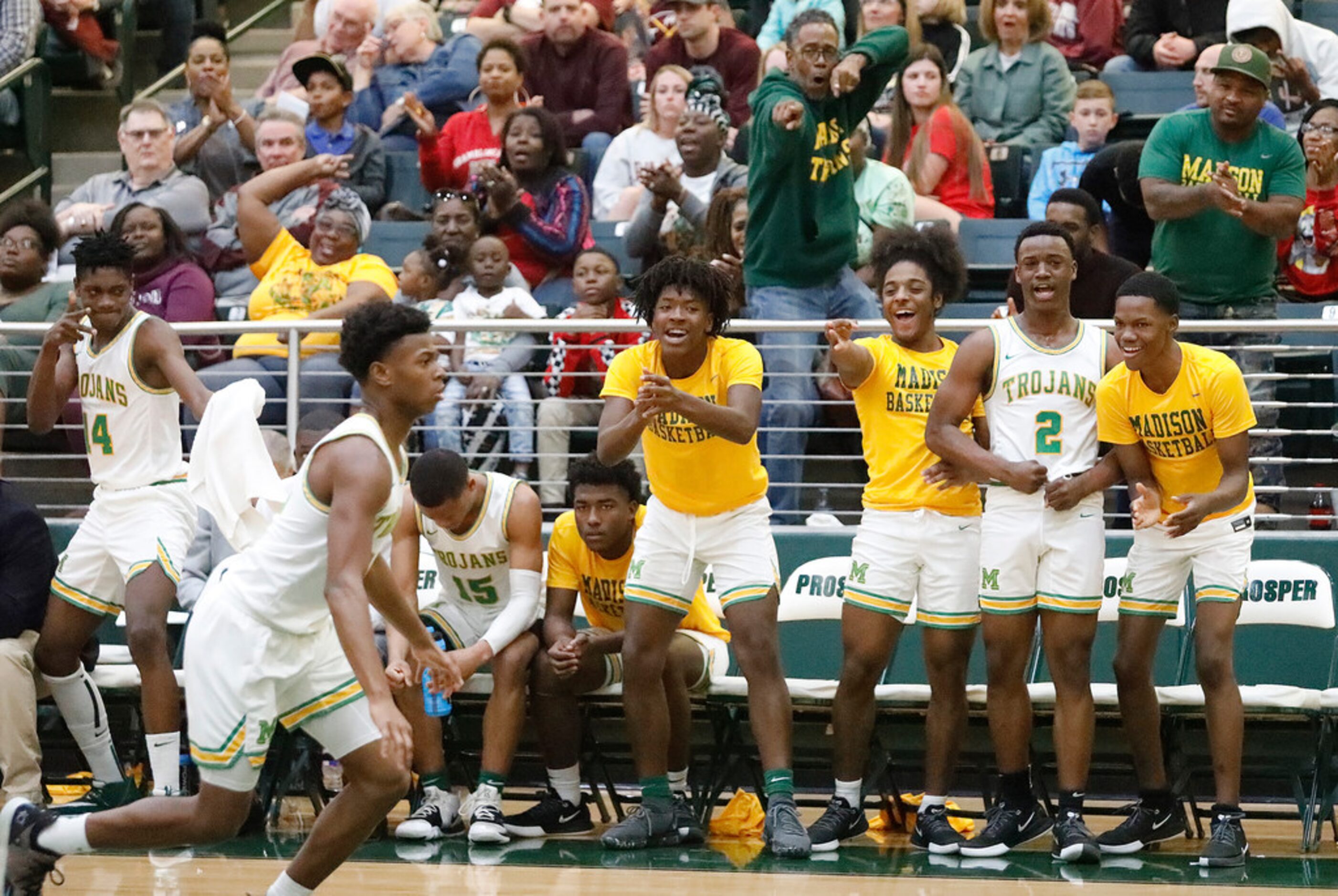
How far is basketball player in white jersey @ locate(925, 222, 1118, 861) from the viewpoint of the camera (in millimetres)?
6855

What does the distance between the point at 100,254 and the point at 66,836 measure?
305cm

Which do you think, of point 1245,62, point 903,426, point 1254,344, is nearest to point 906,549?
point 903,426

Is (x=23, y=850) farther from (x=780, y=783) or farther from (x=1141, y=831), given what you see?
(x=1141, y=831)

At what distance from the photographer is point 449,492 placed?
7477mm

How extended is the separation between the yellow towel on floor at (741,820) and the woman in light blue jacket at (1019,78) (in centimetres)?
469

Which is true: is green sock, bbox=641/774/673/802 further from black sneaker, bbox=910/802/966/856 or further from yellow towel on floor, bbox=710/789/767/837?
black sneaker, bbox=910/802/966/856

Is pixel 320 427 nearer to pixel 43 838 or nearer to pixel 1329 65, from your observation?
pixel 43 838

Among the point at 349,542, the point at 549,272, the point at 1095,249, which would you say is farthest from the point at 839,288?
the point at 349,542

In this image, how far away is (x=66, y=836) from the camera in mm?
5504

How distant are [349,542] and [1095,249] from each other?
4.51m

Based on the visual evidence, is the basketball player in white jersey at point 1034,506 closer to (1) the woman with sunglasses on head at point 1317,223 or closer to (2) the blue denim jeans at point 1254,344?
(2) the blue denim jeans at point 1254,344

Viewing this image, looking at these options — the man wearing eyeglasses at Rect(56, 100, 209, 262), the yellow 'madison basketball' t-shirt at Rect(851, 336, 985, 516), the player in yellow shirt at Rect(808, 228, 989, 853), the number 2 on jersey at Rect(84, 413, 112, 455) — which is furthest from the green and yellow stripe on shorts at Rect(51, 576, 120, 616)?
the man wearing eyeglasses at Rect(56, 100, 209, 262)

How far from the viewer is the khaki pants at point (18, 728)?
760 centimetres

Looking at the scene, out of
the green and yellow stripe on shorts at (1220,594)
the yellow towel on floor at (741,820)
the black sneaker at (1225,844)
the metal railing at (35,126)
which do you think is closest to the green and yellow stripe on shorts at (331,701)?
the yellow towel on floor at (741,820)
